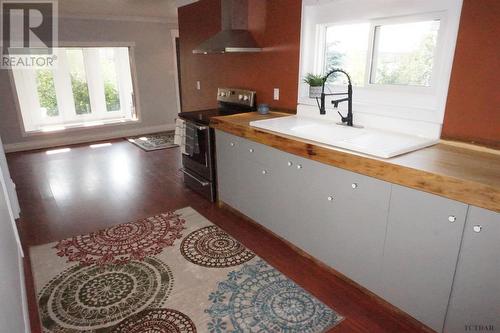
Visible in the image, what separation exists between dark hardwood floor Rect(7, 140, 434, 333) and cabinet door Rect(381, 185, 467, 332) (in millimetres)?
164

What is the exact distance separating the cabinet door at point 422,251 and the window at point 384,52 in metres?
1.03

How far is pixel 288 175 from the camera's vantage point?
225 centimetres

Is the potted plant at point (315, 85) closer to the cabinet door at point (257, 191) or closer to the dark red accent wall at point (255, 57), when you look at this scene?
the dark red accent wall at point (255, 57)

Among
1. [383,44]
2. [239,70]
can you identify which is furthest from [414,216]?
[239,70]

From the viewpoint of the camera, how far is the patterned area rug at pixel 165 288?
1.75m

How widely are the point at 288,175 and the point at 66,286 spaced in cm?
168

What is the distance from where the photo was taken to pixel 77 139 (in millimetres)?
5809

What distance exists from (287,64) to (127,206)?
2175mm

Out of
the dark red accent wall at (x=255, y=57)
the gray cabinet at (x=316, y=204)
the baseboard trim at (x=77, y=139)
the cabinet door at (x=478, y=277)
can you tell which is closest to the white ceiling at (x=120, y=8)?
the dark red accent wall at (x=255, y=57)

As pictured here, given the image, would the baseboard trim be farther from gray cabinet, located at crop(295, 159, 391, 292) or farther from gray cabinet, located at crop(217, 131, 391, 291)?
gray cabinet, located at crop(295, 159, 391, 292)

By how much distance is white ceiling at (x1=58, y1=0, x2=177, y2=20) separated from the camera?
13.9ft

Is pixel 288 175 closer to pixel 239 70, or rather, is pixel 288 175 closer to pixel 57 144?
pixel 239 70

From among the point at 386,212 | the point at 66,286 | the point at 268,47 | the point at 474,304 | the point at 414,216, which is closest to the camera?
the point at 474,304

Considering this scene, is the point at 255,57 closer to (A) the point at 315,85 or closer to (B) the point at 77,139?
(A) the point at 315,85
